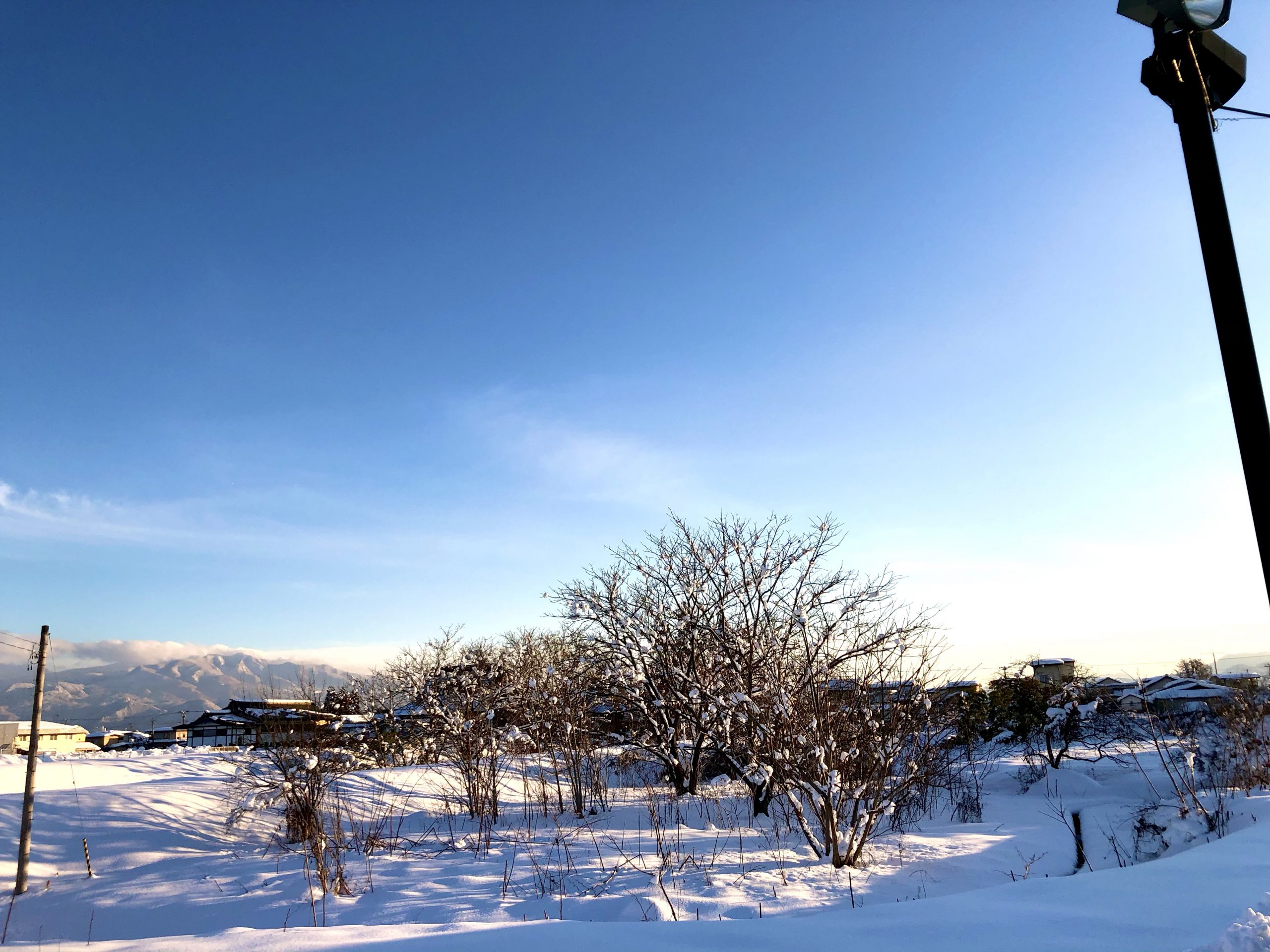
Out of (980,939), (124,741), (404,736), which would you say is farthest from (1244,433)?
(124,741)

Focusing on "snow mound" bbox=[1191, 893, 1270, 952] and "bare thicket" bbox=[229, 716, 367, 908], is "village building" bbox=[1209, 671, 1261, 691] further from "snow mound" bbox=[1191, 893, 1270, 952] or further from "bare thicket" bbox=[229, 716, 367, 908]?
Result: "bare thicket" bbox=[229, 716, 367, 908]

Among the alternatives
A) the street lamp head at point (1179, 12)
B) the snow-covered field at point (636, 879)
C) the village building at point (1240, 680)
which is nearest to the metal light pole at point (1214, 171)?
the street lamp head at point (1179, 12)

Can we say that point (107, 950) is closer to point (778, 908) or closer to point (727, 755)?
point (778, 908)

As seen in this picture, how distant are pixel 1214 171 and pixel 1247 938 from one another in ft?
11.2

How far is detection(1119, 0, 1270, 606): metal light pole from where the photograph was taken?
3084mm

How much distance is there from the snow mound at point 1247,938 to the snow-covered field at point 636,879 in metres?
0.01

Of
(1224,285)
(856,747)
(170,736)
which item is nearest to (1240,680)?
(856,747)

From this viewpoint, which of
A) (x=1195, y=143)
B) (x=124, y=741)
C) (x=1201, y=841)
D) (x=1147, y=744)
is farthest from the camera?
(x=124, y=741)

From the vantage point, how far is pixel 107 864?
12.6 m

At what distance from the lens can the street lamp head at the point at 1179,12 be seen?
3246 millimetres

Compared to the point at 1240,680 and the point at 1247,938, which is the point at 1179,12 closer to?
the point at 1247,938

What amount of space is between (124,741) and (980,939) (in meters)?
71.7

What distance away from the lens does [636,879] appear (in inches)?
355

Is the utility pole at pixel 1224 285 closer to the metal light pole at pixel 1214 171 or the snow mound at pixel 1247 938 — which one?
the metal light pole at pixel 1214 171
